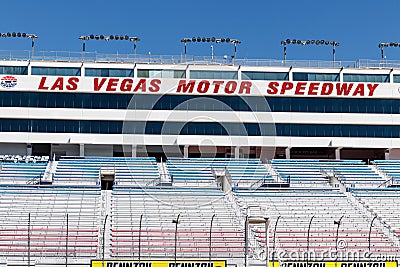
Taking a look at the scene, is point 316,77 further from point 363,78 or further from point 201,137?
point 201,137

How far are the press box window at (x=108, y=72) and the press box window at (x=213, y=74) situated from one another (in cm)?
497

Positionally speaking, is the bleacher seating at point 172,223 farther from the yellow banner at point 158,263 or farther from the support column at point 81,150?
the support column at point 81,150

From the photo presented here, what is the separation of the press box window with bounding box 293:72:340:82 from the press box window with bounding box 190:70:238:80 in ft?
16.2

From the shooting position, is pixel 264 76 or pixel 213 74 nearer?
pixel 213 74

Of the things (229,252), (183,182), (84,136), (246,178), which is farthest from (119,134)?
(229,252)

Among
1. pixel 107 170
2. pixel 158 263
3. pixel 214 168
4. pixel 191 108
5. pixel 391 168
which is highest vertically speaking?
pixel 191 108

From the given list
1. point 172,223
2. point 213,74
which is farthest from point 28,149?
point 172,223

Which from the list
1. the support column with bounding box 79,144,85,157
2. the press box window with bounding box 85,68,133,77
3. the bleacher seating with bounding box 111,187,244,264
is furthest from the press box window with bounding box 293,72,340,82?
the support column with bounding box 79,144,85,157

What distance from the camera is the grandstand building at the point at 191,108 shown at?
54.0 metres

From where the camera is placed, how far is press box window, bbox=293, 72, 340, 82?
187ft

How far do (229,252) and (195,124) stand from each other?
1815 centimetres

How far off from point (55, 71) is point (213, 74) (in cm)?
1217

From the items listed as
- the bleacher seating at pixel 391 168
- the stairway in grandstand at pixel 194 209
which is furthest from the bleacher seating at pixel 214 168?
the bleacher seating at pixel 391 168

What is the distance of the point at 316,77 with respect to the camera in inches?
2248
